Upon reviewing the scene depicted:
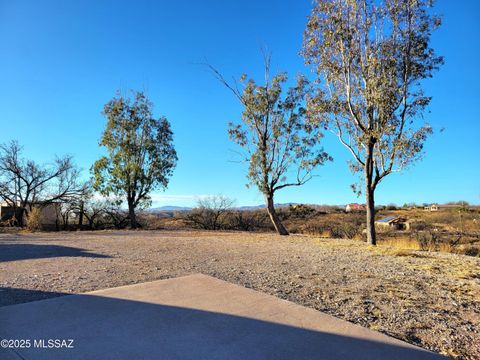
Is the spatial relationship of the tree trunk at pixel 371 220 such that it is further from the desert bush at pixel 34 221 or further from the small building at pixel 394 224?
the desert bush at pixel 34 221

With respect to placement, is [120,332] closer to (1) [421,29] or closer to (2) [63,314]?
(2) [63,314]

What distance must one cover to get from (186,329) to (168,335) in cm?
22

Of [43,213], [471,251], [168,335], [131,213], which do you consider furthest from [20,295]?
[43,213]

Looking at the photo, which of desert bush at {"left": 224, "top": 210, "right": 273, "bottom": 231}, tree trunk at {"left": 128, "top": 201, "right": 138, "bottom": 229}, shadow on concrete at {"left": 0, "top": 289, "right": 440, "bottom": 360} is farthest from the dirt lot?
desert bush at {"left": 224, "top": 210, "right": 273, "bottom": 231}

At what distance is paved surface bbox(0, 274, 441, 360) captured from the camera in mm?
3160

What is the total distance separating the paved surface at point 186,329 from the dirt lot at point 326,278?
0.48 meters

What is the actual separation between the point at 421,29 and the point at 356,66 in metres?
2.28

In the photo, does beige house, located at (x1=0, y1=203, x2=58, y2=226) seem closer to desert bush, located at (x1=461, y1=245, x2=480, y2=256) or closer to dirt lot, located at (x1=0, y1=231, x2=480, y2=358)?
dirt lot, located at (x1=0, y1=231, x2=480, y2=358)

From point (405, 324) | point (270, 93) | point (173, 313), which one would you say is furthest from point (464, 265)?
point (270, 93)

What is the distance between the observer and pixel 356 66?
42.7 feet

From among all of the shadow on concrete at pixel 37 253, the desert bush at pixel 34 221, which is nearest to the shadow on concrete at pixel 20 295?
the shadow on concrete at pixel 37 253

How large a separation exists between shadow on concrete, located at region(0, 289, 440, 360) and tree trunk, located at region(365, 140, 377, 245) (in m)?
9.62

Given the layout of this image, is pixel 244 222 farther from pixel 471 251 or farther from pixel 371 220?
pixel 471 251

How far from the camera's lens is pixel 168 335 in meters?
3.53
